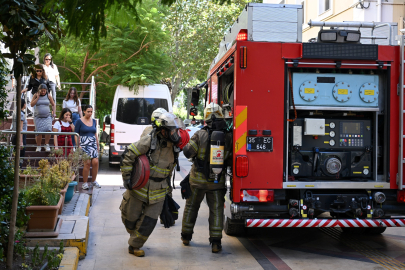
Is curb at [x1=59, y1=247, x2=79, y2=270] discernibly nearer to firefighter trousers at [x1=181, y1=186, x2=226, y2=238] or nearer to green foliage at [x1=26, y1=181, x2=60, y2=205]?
green foliage at [x1=26, y1=181, x2=60, y2=205]

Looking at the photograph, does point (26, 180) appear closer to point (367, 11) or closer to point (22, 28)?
point (22, 28)

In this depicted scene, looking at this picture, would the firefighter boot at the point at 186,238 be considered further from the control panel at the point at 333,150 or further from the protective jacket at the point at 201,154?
the control panel at the point at 333,150

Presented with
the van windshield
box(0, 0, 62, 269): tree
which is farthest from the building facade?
box(0, 0, 62, 269): tree

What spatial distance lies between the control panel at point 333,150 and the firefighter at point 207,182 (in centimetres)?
92

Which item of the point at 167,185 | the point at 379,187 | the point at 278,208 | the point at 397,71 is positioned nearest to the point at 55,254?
the point at 167,185

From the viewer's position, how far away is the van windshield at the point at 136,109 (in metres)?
14.0

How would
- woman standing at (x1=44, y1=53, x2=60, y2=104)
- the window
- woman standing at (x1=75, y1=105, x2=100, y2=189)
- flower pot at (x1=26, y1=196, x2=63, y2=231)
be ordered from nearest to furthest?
flower pot at (x1=26, y1=196, x2=63, y2=231) → woman standing at (x1=75, y1=105, x2=100, y2=189) → woman standing at (x1=44, y1=53, x2=60, y2=104) → the window

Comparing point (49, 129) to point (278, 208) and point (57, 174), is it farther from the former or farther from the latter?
point (278, 208)

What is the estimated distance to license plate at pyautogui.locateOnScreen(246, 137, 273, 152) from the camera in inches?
219

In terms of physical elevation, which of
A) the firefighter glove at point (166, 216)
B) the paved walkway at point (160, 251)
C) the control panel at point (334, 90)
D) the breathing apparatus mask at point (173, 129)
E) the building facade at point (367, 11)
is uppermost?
the building facade at point (367, 11)

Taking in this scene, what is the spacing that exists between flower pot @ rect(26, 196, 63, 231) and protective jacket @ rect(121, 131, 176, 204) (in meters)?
0.92

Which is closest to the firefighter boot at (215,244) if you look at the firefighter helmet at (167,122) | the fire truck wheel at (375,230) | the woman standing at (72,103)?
the firefighter helmet at (167,122)

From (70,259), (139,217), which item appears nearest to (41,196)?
(70,259)

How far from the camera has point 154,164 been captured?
18.7 ft
